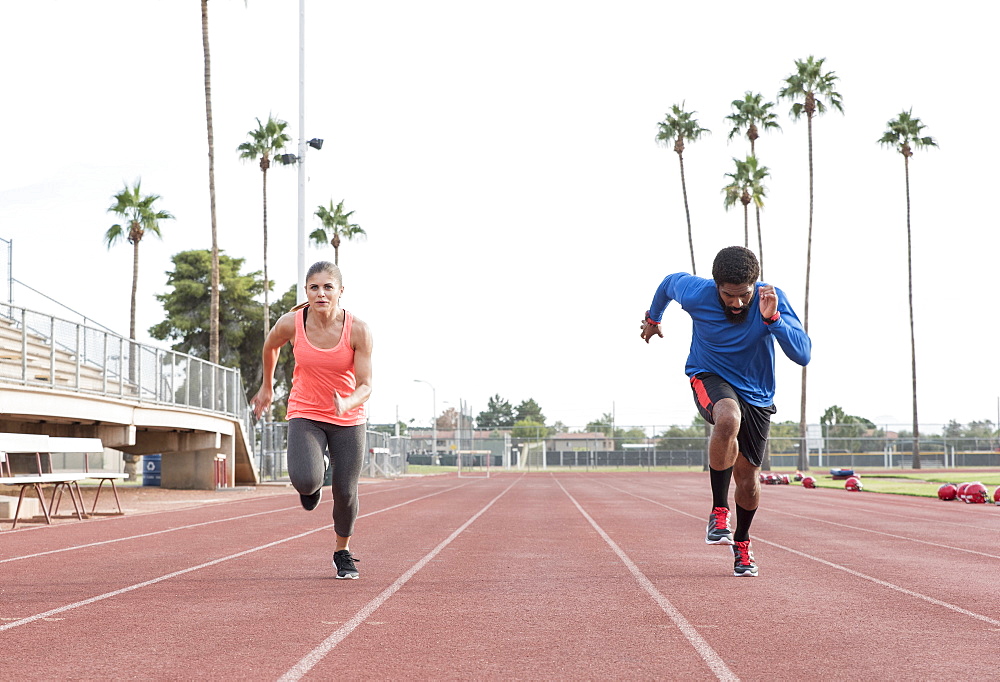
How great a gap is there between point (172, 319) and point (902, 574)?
166ft

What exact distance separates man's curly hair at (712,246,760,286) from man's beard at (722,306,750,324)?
22 centimetres

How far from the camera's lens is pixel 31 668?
424 cm

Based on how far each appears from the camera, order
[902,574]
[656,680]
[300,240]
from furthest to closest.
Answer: [300,240] < [902,574] < [656,680]

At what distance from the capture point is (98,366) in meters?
19.4

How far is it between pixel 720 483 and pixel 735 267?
5.25 feet

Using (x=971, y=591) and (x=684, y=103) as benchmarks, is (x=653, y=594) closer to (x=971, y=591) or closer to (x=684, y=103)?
(x=971, y=591)

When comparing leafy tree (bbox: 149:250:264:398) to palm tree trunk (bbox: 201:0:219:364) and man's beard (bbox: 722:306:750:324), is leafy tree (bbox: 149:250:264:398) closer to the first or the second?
palm tree trunk (bbox: 201:0:219:364)

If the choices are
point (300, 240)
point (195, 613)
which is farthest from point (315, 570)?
point (300, 240)

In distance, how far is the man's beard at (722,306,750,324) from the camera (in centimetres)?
653

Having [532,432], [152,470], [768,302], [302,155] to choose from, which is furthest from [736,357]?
[532,432]

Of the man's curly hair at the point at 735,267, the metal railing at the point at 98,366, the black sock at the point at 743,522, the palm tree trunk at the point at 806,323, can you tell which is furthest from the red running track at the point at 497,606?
the palm tree trunk at the point at 806,323

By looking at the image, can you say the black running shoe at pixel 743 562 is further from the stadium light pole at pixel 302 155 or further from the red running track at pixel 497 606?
the stadium light pole at pixel 302 155

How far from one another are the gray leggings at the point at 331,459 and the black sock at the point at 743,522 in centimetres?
264

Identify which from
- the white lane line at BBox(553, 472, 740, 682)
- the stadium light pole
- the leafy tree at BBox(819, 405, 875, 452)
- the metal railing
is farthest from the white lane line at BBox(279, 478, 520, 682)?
the leafy tree at BBox(819, 405, 875, 452)
